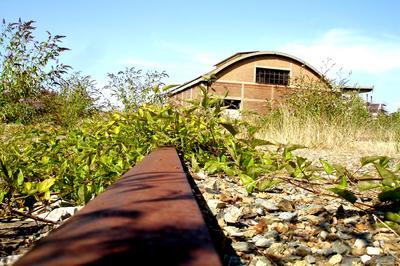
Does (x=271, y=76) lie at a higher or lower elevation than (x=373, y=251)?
higher

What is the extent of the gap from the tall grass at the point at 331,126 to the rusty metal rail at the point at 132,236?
23.9ft

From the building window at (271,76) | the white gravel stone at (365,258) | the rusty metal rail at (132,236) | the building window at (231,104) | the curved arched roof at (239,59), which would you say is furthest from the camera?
the building window at (271,76)

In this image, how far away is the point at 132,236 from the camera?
1.72 ft

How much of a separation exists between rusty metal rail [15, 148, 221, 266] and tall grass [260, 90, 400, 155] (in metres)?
7.28

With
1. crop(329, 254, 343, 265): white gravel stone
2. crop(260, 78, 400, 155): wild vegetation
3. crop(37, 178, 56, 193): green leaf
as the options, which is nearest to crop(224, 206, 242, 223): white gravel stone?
crop(329, 254, 343, 265): white gravel stone

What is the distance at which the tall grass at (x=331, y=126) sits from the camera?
841 centimetres

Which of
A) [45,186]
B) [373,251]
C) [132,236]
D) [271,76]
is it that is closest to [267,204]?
[373,251]

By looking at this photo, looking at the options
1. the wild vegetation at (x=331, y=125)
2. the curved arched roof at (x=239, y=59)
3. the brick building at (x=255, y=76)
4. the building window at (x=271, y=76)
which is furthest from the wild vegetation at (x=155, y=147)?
the building window at (x=271, y=76)

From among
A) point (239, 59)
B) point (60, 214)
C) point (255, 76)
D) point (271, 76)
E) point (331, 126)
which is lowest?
point (60, 214)

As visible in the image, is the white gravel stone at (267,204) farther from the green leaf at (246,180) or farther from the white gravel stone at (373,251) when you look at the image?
the white gravel stone at (373,251)

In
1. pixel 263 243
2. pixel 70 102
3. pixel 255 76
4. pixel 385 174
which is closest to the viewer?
pixel 263 243

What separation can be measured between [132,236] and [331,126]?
8.81m

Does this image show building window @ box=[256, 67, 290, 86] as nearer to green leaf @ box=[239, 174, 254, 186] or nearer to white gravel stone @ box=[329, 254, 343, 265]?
green leaf @ box=[239, 174, 254, 186]

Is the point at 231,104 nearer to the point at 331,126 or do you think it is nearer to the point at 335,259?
the point at 335,259
